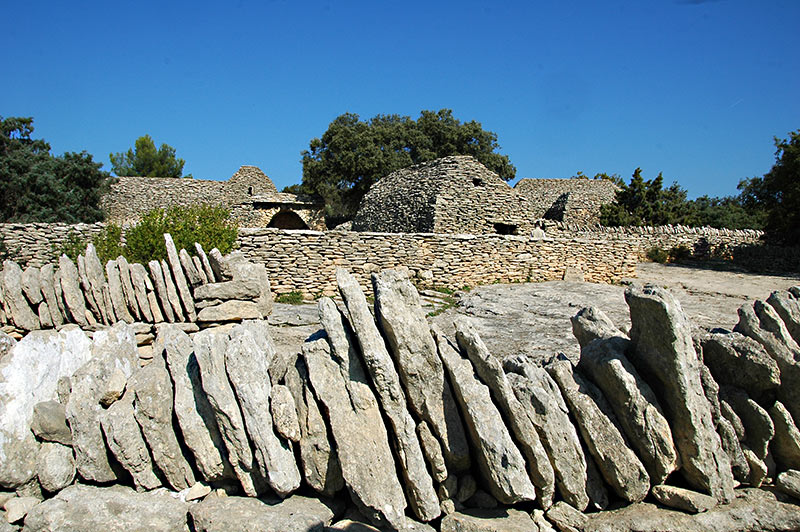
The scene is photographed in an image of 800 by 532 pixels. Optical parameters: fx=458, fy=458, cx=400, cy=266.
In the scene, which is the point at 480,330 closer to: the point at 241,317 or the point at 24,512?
the point at 241,317

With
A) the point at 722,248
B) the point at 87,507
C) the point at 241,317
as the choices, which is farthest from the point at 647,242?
the point at 87,507

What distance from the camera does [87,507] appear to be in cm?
337

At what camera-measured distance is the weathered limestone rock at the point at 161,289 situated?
721cm

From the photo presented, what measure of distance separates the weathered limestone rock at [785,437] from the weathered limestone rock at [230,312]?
6.97 m

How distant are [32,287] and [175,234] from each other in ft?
11.5

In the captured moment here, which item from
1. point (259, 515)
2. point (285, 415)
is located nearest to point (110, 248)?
point (285, 415)

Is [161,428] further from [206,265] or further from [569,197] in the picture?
[569,197]

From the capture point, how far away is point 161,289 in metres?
7.34

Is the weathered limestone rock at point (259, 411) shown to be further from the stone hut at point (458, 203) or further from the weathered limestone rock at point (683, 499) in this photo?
the stone hut at point (458, 203)

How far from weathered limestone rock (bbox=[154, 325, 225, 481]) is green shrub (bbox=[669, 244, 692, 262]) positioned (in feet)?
86.4

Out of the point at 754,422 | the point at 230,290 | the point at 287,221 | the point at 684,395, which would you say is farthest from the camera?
the point at 287,221

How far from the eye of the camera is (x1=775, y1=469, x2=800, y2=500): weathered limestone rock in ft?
11.6

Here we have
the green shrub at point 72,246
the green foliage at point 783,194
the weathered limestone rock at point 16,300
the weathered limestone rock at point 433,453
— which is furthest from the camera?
the green foliage at point 783,194

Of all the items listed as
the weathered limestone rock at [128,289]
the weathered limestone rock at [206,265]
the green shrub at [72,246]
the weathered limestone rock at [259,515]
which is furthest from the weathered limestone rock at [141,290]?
the green shrub at [72,246]
